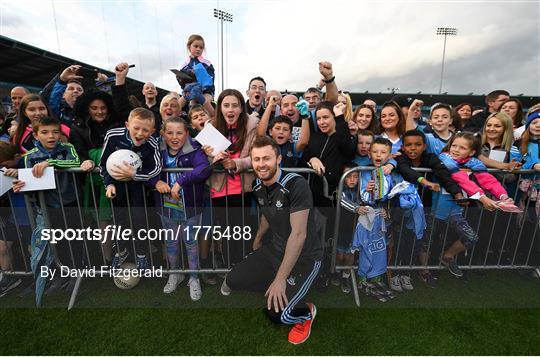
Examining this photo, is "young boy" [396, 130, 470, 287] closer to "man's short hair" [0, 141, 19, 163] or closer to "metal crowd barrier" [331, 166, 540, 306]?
"metal crowd barrier" [331, 166, 540, 306]

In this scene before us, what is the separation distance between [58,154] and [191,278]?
6.50ft

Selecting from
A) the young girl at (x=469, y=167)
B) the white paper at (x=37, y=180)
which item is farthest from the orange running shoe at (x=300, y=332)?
the white paper at (x=37, y=180)

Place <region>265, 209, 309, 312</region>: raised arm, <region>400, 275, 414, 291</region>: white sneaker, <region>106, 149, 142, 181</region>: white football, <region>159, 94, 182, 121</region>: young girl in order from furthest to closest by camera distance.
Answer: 1. <region>159, 94, 182, 121</region>: young girl
2. <region>400, 275, 414, 291</region>: white sneaker
3. <region>106, 149, 142, 181</region>: white football
4. <region>265, 209, 309, 312</region>: raised arm

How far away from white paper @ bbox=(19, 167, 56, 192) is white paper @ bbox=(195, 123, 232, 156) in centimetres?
153

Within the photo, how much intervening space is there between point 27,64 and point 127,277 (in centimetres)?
2883

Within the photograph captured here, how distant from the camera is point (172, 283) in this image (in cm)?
318

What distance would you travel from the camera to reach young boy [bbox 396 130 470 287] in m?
2.99

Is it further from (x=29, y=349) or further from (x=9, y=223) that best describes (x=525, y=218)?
(x=9, y=223)

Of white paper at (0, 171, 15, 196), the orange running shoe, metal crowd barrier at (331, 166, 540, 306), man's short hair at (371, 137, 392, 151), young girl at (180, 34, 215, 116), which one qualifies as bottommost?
the orange running shoe

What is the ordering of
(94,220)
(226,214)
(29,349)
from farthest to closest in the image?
(94,220)
(226,214)
(29,349)

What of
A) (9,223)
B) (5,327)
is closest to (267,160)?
(5,327)

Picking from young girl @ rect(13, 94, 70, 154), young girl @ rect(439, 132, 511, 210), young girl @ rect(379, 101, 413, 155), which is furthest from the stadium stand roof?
young girl @ rect(439, 132, 511, 210)

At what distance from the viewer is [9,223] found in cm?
315

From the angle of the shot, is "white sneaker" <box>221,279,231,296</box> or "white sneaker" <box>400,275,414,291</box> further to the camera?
"white sneaker" <box>400,275,414,291</box>
